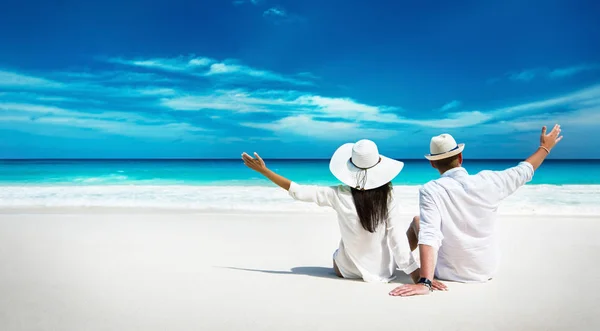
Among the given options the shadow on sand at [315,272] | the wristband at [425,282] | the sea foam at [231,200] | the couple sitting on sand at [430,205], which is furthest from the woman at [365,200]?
the sea foam at [231,200]

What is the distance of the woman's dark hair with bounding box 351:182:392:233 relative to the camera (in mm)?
3283

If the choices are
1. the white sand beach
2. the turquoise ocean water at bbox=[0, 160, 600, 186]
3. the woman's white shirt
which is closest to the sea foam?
the white sand beach

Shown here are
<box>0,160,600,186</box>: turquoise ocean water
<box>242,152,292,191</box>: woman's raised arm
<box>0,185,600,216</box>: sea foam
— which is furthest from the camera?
<box>0,160,600,186</box>: turquoise ocean water

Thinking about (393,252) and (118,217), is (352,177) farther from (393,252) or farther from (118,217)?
(118,217)

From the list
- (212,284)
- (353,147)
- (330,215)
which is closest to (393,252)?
(353,147)

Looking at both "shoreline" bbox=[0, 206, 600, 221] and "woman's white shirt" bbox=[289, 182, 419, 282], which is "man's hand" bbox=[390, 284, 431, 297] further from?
"shoreline" bbox=[0, 206, 600, 221]

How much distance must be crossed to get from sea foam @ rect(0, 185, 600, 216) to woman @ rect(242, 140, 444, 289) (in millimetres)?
6173

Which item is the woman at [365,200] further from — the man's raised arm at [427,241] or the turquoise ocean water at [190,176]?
the turquoise ocean water at [190,176]

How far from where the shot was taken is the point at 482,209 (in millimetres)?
3211

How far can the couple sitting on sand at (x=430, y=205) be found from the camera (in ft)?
10.4

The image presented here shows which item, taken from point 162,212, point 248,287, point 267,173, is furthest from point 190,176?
point 267,173

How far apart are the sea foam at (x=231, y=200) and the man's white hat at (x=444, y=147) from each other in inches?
255

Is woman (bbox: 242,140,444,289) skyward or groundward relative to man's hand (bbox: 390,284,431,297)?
skyward

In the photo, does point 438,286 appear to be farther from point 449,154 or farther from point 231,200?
point 231,200
